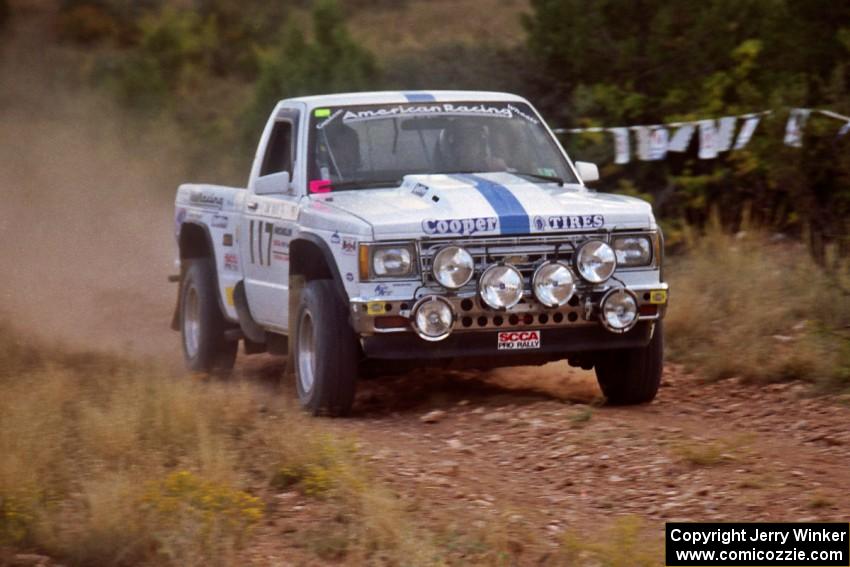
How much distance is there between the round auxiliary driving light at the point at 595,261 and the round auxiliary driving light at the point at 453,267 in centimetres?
60

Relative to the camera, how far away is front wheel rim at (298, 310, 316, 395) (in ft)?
27.1

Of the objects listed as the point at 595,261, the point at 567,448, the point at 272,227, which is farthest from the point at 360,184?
the point at 567,448

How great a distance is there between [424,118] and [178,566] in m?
4.19

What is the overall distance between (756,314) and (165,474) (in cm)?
502

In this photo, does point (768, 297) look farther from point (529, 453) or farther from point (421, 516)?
point (421, 516)

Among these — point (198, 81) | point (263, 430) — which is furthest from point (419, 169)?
point (198, 81)

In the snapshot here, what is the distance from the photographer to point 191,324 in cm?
1080

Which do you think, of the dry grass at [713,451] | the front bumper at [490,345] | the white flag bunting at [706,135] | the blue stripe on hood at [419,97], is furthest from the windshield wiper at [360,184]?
the white flag bunting at [706,135]

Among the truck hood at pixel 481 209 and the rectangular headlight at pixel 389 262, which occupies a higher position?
the truck hood at pixel 481 209

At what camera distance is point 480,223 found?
7535 millimetres

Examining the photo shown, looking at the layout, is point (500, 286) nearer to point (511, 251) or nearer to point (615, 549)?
point (511, 251)

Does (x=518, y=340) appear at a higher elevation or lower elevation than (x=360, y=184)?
lower

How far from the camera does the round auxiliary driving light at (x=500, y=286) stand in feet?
24.6

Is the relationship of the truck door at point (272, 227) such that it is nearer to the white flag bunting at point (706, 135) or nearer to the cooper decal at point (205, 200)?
the cooper decal at point (205, 200)
